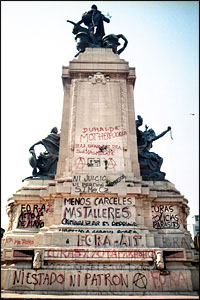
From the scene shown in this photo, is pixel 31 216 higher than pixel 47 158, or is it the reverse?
pixel 47 158

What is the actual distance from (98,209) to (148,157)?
176 inches

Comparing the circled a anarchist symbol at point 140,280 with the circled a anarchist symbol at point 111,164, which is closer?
the circled a anarchist symbol at point 140,280

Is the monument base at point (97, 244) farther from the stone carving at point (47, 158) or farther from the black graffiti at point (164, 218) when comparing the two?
the stone carving at point (47, 158)

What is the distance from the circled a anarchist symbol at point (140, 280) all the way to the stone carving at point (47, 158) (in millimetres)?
6263

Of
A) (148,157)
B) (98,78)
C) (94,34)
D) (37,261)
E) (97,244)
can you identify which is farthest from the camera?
(94,34)

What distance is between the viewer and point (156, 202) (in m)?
12.3

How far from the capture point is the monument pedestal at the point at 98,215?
9398 millimetres

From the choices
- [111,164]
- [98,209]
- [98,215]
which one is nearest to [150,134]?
[111,164]

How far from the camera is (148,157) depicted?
14352mm

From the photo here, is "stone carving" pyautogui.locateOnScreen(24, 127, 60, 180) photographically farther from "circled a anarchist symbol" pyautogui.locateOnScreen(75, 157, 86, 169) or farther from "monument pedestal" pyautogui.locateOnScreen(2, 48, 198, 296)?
"circled a anarchist symbol" pyautogui.locateOnScreen(75, 157, 86, 169)

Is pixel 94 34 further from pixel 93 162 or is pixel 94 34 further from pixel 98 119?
pixel 93 162

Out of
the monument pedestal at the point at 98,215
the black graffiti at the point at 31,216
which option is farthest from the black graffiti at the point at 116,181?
the black graffiti at the point at 31,216

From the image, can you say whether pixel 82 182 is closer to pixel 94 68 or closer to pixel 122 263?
pixel 122 263

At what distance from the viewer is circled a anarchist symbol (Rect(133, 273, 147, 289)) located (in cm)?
927
